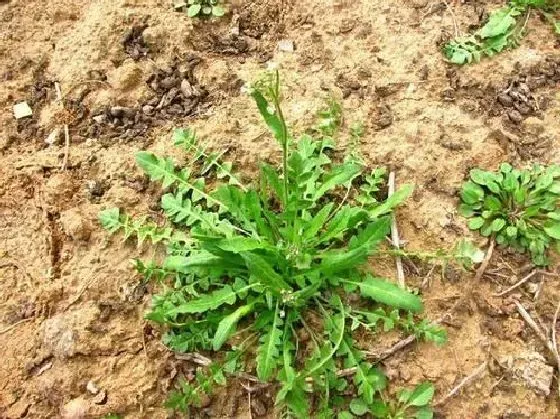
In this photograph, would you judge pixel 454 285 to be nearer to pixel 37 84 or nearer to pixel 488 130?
pixel 488 130

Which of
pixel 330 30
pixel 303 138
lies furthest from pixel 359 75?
pixel 303 138

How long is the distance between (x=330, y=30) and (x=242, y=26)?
0.41m

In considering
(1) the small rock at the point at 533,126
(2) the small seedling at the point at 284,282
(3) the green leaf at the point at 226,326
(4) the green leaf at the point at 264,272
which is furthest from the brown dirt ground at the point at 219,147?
(4) the green leaf at the point at 264,272

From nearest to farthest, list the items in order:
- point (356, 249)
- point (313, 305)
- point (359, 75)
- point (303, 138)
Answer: point (356, 249)
point (313, 305)
point (303, 138)
point (359, 75)

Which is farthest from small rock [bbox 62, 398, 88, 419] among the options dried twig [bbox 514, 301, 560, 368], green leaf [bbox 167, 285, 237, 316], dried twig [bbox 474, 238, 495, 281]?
dried twig [bbox 514, 301, 560, 368]

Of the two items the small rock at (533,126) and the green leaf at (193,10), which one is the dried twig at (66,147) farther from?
the small rock at (533,126)

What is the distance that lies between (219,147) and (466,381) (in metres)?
1.30

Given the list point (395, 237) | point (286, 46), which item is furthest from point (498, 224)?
point (286, 46)

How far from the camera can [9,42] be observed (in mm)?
3082

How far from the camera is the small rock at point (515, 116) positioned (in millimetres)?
2812

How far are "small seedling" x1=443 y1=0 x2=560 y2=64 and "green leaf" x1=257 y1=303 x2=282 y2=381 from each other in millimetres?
1406

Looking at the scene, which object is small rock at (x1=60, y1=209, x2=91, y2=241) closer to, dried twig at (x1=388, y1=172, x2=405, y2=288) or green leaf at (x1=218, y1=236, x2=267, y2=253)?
green leaf at (x1=218, y1=236, x2=267, y2=253)

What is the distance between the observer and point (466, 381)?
2.36 metres

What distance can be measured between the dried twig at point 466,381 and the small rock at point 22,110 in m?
2.05
